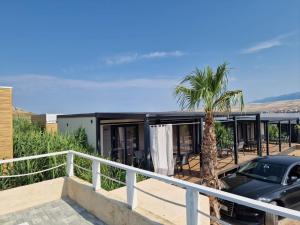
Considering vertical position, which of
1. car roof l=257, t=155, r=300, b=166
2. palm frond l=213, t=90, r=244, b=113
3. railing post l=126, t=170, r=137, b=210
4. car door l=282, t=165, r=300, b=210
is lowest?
car door l=282, t=165, r=300, b=210

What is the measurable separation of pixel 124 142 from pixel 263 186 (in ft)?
24.0

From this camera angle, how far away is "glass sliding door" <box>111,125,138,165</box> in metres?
12.6

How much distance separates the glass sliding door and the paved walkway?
664cm

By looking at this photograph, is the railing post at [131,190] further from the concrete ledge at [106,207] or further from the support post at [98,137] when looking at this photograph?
the support post at [98,137]

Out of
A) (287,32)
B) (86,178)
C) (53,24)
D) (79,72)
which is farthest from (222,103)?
(79,72)

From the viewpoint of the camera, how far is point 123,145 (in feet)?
43.2

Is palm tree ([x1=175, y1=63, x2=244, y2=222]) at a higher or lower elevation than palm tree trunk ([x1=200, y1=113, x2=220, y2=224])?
higher

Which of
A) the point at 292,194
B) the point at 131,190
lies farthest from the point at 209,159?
the point at 131,190

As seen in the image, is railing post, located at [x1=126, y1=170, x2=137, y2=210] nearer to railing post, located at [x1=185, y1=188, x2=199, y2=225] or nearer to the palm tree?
railing post, located at [x1=185, y1=188, x2=199, y2=225]

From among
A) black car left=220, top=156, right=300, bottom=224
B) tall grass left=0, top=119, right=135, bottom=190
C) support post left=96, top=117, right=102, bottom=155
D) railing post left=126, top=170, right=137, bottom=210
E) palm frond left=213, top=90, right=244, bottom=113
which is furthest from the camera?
support post left=96, top=117, right=102, bottom=155

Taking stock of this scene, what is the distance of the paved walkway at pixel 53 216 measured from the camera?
4957mm

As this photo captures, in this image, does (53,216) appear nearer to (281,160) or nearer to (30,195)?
(30,195)

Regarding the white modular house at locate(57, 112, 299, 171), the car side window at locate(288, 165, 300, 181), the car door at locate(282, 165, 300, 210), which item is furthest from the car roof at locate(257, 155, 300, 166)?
the white modular house at locate(57, 112, 299, 171)

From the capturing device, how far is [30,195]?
19.1 ft
